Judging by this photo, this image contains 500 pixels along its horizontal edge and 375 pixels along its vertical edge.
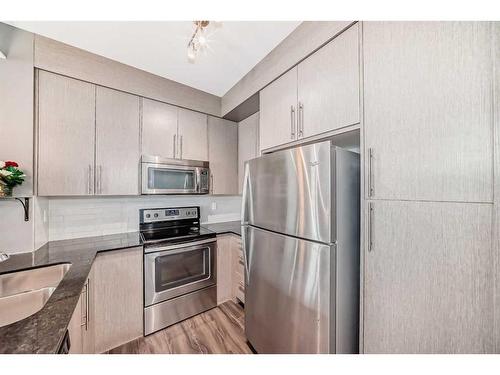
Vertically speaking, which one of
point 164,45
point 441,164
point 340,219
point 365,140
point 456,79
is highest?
point 164,45

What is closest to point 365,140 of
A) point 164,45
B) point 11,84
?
point 164,45

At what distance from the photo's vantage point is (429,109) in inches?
32.9

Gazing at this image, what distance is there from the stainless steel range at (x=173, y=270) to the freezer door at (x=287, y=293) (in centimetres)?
71

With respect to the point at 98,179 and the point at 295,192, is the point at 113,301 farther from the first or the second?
the point at 295,192

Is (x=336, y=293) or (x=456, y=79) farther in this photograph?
(x=336, y=293)

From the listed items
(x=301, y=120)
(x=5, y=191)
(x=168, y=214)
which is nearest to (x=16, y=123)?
(x=5, y=191)

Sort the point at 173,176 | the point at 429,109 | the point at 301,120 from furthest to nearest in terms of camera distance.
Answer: the point at 173,176
the point at 301,120
the point at 429,109

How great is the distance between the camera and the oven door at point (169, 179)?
2.02 m

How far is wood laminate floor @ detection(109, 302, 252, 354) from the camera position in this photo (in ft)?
5.44

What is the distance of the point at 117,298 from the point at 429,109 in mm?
2386

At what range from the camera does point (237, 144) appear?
2.76 meters

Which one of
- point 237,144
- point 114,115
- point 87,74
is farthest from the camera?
point 237,144
